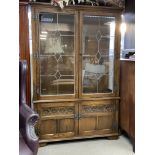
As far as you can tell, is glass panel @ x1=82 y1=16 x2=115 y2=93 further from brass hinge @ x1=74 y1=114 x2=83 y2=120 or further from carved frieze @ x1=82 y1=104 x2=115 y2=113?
brass hinge @ x1=74 y1=114 x2=83 y2=120

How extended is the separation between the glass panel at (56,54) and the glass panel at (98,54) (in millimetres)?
182

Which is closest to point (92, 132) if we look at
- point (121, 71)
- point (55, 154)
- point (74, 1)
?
point (55, 154)

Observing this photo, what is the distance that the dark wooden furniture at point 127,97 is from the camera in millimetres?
2662

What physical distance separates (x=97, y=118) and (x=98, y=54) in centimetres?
87

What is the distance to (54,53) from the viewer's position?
276 centimetres

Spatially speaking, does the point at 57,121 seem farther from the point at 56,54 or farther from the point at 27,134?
the point at 27,134

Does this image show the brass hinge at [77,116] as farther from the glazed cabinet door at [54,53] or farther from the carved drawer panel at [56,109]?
the glazed cabinet door at [54,53]

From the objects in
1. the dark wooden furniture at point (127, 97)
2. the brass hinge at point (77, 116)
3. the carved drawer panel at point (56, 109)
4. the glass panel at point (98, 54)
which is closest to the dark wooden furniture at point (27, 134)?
the carved drawer panel at point (56, 109)

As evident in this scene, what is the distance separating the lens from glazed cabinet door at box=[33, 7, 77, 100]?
8.73 ft

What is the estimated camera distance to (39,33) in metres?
2.65

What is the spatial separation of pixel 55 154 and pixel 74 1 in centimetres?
187

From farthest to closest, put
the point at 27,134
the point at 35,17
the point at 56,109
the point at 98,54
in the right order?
the point at 98,54
the point at 56,109
the point at 35,17
the point at 27,134

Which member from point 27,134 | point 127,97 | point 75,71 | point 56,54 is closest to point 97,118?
point 127,97

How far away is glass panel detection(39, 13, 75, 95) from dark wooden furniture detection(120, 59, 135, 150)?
2.34 feet
